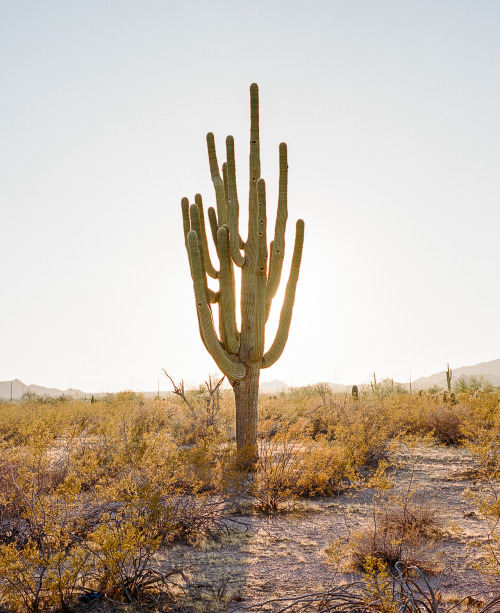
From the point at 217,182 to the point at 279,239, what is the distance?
1.67 m

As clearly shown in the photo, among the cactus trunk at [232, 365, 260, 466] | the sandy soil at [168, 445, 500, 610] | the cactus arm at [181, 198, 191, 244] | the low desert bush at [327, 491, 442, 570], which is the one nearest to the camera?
the sandy soil at [168, 445, 500, 610]

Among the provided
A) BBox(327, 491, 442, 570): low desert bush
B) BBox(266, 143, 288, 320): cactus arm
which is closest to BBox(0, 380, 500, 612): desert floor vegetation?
BBox(327, 491, 442, 570): low desert bush

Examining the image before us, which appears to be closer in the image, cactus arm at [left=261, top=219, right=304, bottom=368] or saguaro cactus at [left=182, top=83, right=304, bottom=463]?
saguaro cactus at [left=182, top=83, right=304, bottom=463]

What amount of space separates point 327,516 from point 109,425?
4.59 meters

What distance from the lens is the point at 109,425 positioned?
31.0ft

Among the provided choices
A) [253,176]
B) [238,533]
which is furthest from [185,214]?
[238,533]

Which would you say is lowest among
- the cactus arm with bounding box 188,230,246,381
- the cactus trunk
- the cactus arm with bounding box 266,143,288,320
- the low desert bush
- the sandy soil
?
the sandy soil

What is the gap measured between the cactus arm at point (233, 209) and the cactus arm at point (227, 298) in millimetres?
173

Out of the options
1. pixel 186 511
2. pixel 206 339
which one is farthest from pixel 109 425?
pixel 186 511

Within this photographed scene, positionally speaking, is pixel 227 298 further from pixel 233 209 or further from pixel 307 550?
pixel 307 550

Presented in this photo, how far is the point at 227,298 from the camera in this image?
903 cm

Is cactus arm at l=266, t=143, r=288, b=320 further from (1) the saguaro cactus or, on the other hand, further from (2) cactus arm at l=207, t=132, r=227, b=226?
(2) cactus arm at l=207, t=132, r=227, b=226

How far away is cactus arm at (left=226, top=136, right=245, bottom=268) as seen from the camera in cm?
916

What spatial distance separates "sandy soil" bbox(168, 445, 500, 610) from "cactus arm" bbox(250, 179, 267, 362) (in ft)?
9.26
